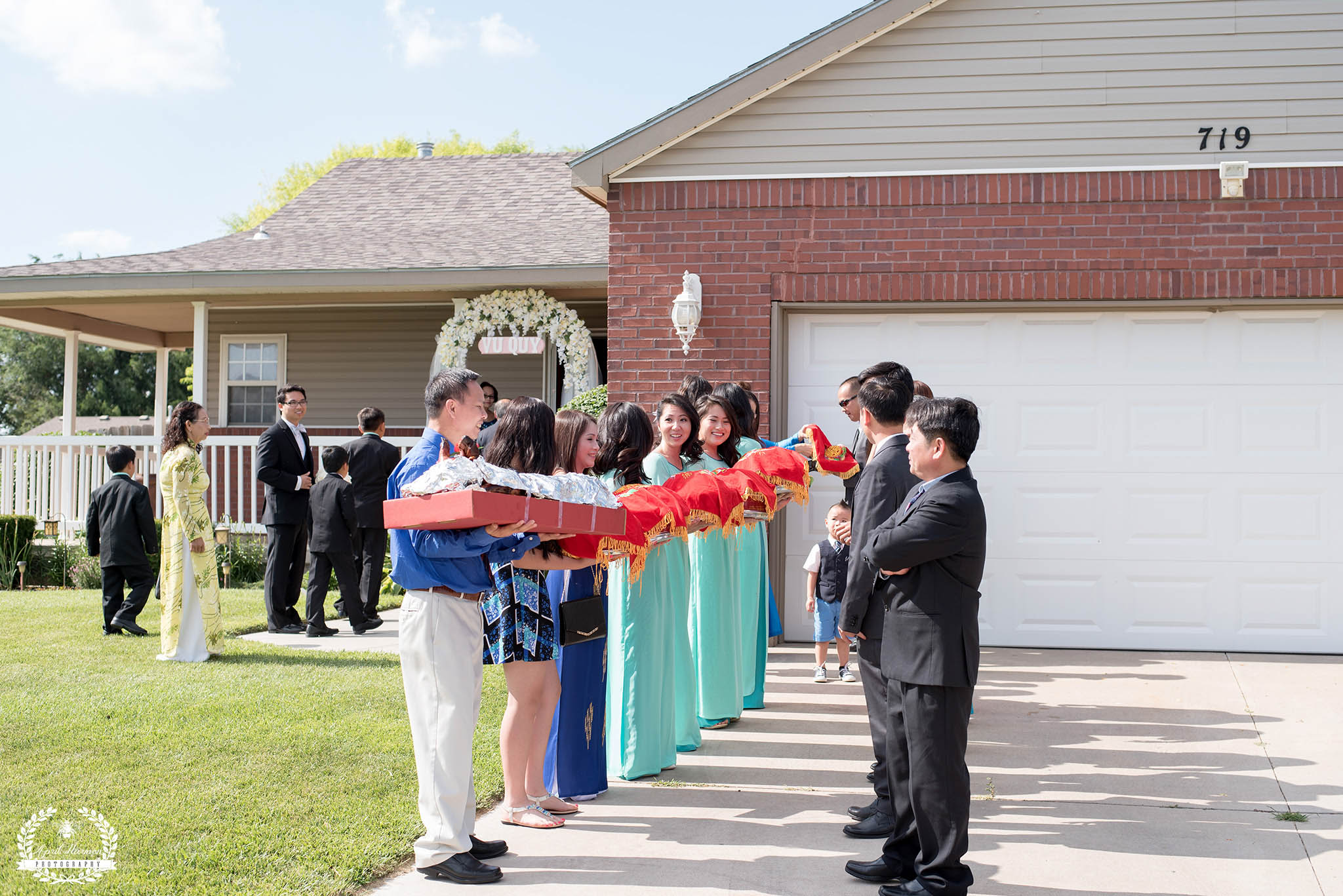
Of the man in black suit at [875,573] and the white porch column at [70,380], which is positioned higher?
the white porch column at [70,380]

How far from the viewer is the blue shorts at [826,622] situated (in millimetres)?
7727

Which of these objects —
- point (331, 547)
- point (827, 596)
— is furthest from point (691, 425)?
point (331, 547)

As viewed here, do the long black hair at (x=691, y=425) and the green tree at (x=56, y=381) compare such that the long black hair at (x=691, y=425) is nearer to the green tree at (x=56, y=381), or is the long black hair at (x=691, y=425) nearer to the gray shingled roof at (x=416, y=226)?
the gray shingled roof at (x=416, y=226)

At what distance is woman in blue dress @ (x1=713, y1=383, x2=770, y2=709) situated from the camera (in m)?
7.16

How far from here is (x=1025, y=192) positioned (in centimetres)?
898

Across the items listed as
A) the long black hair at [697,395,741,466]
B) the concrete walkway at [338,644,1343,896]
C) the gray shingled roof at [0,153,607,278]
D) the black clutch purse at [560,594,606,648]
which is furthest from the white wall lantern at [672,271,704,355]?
the black clutch purse at [560,594,606,648]

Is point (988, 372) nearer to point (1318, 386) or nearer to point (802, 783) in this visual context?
point (1318, 386)

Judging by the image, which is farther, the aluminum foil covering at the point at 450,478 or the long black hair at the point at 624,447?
the long black hair at the point at 624,447

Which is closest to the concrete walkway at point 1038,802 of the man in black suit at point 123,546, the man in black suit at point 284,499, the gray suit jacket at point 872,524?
the gray suit jacket at point 872,524

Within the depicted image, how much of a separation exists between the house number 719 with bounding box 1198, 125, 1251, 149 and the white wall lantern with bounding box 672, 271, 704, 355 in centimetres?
404

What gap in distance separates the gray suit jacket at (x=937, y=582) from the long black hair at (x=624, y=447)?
1.72 meters

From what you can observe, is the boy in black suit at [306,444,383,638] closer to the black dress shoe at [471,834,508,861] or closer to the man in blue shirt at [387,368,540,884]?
the black dress shoe at [471,834,508,861]

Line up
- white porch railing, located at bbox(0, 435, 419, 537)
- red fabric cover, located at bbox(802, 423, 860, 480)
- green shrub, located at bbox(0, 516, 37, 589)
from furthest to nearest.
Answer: white porch railing, located at bbox(0, 435, 419, 537)
green shrub, located at bbox(0, 516, 37, 589)
red fabric cover, located at bbox(802, 423, 860, 480)

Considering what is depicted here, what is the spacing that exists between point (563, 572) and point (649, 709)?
953mm
